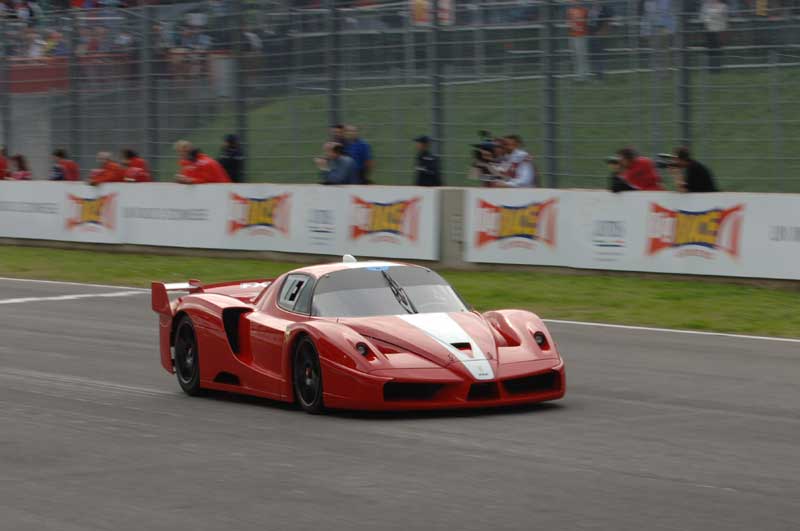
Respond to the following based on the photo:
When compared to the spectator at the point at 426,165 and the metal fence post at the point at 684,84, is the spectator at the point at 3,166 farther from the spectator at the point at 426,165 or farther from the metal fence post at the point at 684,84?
the metal fence post at the point at 684,84

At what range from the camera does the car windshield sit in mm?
9922

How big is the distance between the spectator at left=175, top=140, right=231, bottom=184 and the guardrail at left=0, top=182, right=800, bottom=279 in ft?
0.69

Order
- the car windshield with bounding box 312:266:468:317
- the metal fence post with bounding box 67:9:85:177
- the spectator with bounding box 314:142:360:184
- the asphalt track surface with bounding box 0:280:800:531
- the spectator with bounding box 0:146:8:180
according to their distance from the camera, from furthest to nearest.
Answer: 1. the spectator with bounding box 0:146:8:180
2. the metal fence post with bounding box 67:9:85:177
3. the spectator with bounding box 314:142:360:184
4. the car windshield with bounding box 312:266:468:317
5. the asphalt track surface with bounding box 0:280:800:531

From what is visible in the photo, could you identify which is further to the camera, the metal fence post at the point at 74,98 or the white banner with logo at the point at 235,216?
the metal fence post at the point at 74,98

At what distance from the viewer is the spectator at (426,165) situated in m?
21.7

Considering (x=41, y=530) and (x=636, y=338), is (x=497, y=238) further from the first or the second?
(x=41, y=530)

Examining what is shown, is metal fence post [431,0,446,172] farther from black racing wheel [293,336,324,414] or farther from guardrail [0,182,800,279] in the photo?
black racing wheel [293,336,324,414]

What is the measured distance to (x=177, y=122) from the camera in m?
27.6

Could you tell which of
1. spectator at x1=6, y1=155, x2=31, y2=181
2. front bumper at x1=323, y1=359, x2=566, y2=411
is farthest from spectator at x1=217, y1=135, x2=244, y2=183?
front bumper at x1=323, y1=359, x2=566, y2=411

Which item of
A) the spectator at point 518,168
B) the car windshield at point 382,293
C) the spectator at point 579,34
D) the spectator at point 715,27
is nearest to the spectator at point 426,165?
the spectator at point 518,168

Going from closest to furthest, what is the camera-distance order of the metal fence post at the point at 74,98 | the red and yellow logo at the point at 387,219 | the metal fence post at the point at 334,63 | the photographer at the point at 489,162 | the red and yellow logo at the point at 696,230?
the red and yellow logo at the point at 696,230 < the photographer at the point at 489,162 < the red and yellow logo at the point at 387,219 < the metal fence post at the point at 334,63 < the metal fence post at the point at 74,98

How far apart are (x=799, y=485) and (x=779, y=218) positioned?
10.7 meters

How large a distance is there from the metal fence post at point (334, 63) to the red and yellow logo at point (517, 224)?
4900 millimetres

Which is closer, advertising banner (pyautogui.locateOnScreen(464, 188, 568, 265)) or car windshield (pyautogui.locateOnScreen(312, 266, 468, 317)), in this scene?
car windshield (pyautogui.locateOnScreen(312, 266, 468, 317))
